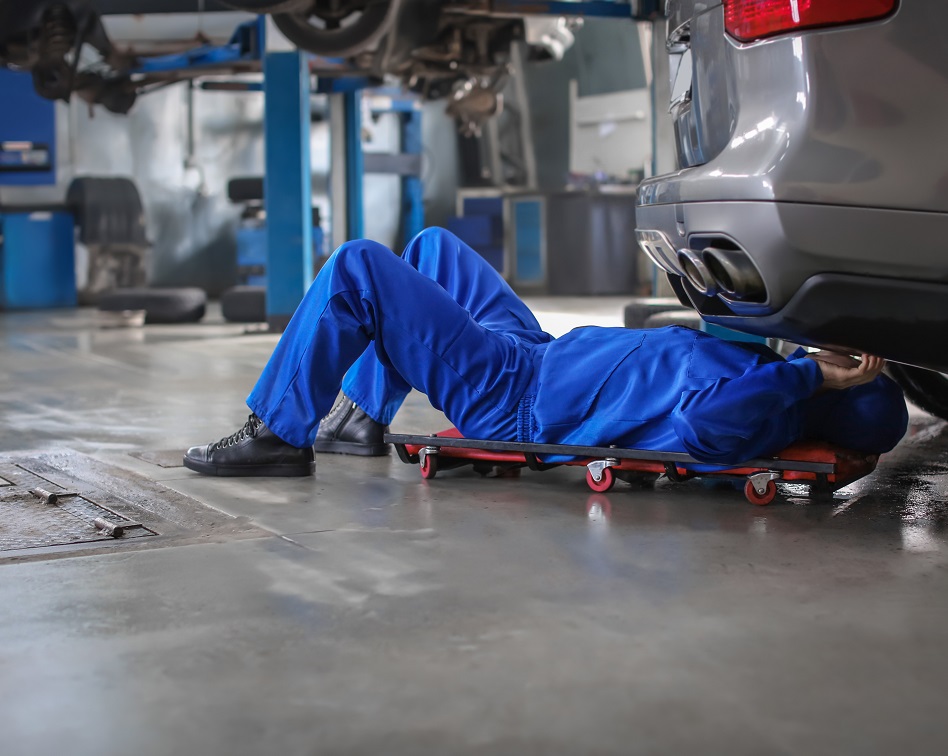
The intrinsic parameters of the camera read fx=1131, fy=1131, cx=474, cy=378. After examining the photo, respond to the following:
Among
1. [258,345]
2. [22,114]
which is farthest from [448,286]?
[22,114]

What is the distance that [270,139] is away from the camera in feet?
26.0

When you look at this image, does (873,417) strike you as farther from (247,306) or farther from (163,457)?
(247,306)

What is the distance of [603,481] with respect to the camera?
8.82ft

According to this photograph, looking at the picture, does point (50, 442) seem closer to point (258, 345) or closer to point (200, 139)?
point (258, 345)

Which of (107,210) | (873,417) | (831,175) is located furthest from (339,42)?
(107,210)

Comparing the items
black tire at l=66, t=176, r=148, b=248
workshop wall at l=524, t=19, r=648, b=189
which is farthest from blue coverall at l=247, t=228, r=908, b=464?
workshop wall at l=524, t=19, r=648, b=189

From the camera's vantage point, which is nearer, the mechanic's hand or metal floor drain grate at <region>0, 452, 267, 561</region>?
metal floor drain grate at <region>0, 452, 267, 561</region>

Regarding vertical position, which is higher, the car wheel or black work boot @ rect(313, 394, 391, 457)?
the car wheel

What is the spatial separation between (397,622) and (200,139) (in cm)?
1261

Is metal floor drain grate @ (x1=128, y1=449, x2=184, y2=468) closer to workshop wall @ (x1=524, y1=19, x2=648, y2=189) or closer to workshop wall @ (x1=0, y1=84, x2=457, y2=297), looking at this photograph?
workshop wall @ (x1=0, y1=84, x2=457, y2=297)

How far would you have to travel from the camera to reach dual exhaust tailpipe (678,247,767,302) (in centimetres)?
205

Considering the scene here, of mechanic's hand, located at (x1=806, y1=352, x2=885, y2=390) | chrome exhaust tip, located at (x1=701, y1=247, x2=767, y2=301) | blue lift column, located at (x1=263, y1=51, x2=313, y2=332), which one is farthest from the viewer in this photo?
blue lift column, located at (x1=263, y1=51, x2=313, y2=332)

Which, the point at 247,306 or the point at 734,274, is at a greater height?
the point at 734,274

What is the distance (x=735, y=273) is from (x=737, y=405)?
35cm
